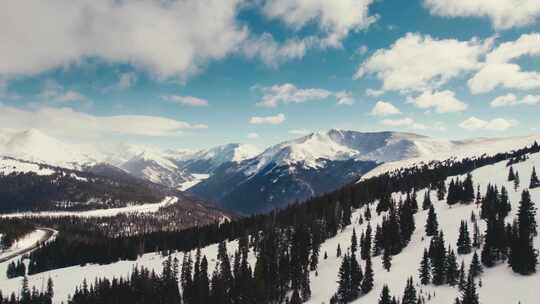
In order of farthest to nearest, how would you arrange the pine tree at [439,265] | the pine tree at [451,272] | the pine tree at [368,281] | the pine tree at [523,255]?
the pine tree at [368,281] → the pine tree at [439,265] → the pine tree at [451,272] → the pine tree at [523,255]

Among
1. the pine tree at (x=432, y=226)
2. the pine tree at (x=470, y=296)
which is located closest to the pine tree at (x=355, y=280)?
the pine tree at (x=470, y=296)

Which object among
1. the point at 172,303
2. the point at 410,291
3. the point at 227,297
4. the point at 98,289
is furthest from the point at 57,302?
the point at 410,291

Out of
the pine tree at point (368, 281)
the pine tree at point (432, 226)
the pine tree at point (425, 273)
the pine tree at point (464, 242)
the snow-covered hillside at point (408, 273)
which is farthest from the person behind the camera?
the pine tree at point (432, 226)

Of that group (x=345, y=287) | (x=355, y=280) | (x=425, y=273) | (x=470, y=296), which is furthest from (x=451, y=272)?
(x=345, y=287)

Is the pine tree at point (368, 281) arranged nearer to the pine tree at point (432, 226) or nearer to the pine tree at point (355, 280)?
the pine tree at point (355, 280)

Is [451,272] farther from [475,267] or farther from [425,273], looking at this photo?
[425,273]

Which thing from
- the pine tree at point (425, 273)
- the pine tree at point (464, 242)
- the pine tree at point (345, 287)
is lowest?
the pine tree at point (345, 287)

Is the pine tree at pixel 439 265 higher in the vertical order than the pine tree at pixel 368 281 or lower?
higher

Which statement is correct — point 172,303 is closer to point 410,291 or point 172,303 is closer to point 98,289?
point 98,289

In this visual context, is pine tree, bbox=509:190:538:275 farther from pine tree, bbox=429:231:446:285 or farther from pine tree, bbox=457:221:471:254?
pine tree, bbox=429:231:446:285
